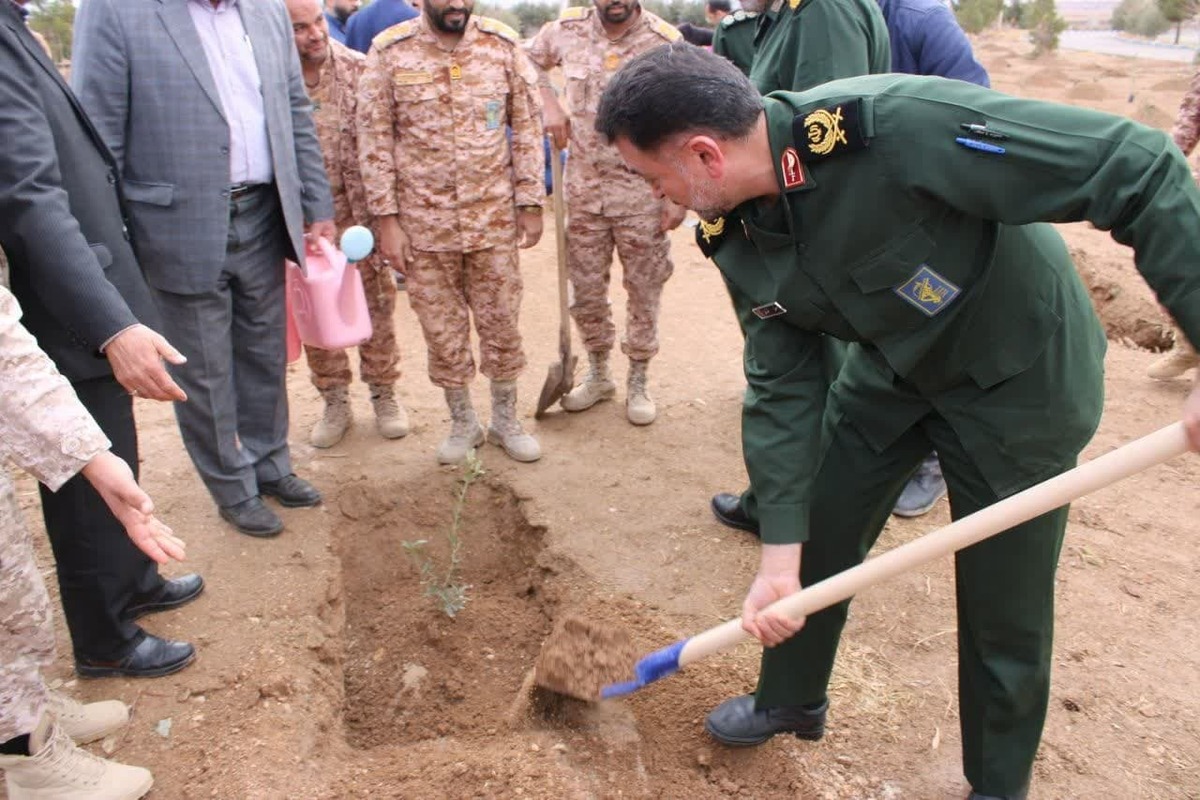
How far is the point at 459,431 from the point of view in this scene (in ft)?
13.3

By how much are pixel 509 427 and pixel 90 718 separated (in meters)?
2.02

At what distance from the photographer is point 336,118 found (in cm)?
388

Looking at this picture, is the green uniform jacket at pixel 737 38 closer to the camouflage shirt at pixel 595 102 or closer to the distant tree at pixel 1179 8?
the camouflage shirt at pixel 595 102

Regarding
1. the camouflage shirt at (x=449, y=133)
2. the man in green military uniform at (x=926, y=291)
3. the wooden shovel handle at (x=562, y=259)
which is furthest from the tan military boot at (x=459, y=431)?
the man in green military uniform at (x=926, y=291)

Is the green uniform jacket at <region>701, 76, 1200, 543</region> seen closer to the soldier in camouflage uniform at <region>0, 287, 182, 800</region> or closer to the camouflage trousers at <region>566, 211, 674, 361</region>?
the soldier in camouflage uniform at <region>0, 287, 182, 800</region>

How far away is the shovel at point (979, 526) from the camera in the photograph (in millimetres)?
1586

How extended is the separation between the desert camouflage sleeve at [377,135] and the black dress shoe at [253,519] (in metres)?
1.26

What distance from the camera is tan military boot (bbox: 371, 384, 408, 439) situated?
423 centimetres

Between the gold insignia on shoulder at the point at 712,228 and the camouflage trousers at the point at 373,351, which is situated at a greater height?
the gold insignia on shoulder at the point at 712,228

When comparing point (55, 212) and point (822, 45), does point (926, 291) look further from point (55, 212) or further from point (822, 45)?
point (55, 212)

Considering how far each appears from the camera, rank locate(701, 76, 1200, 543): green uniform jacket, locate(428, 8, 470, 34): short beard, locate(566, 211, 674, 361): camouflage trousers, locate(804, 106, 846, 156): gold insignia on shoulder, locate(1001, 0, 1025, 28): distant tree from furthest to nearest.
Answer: locate(1001, 0, 1025, 28): distant tree
locate(566, 211, 674, 361): camouflage trousers
locate(428, 8, 470, 34): short beard
locate(804, 106, 846, 156): gold insignia on shoulder
locate(701, 76, 1200, 543): green uniform jacket

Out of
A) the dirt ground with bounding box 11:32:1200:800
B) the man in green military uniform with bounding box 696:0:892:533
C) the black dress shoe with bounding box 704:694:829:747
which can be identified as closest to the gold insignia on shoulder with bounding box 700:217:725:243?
the man in green military uniform with bounding box 696:0:892:533

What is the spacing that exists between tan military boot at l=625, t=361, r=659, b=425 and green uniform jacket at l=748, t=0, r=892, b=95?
169cm

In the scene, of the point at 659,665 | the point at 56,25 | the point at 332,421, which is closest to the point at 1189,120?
the point at 659,665
